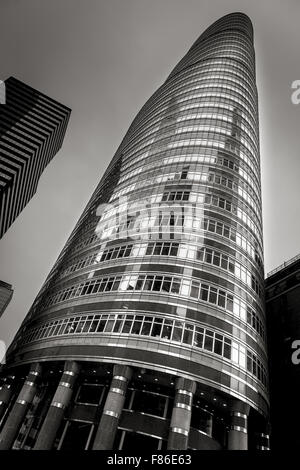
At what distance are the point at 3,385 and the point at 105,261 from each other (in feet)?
69.4

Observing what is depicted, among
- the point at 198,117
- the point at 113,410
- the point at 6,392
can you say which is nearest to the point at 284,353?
the point at 113,410

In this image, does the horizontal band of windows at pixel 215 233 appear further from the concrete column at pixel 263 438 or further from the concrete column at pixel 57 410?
the concrete column at pixel 263 438

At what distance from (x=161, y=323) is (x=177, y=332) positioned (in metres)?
1.90

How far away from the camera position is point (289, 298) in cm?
5434

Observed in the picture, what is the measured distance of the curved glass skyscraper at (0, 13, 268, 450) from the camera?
3195cm

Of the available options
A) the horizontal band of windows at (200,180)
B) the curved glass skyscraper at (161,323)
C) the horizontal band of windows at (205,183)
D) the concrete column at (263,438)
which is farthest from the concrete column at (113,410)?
the horizontal band of windows at (200,180)

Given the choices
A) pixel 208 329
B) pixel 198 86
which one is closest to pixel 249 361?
pixel 208 329

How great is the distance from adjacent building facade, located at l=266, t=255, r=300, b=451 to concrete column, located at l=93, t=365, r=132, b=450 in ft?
77.2

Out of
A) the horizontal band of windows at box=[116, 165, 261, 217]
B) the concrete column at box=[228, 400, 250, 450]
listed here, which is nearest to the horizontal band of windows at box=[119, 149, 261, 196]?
the horizontal band of windows at box=[116, 165, 261, 217]

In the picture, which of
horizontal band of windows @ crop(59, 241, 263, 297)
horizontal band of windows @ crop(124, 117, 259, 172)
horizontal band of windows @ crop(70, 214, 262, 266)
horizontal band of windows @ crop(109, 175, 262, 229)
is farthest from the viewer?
horizontal band of windows @ crop(124, 117, 259, 172)

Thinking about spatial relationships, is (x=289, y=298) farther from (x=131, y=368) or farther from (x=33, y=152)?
(x=33, y=152)

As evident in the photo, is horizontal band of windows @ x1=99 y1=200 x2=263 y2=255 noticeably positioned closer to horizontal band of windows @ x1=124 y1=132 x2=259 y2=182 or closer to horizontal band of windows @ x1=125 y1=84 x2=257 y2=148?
horizontal band of windows @ x1=124 y1=132 x2=259 y2=182

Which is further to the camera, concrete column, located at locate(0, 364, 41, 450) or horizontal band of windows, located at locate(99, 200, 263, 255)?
horizontal band of windows, located at locate(99, 200, 263, 255)

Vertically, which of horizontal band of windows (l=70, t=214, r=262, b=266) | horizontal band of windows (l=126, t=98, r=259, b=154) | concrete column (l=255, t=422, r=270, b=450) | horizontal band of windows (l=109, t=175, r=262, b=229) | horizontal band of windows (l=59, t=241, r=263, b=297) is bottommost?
concrete column (l=255, t=422, r=270, b=450)
